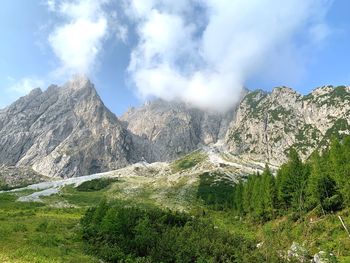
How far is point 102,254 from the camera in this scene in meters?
30.3

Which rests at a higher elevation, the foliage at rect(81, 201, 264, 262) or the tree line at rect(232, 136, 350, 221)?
the tree line at rect(232, 136, 350, 221)

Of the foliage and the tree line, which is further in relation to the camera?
the tree line

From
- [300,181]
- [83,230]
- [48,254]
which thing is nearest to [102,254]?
[48,254]

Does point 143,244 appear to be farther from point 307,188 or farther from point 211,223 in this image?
point 307,188

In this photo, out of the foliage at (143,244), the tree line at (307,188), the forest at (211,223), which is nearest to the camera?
the foliage at (143,244)

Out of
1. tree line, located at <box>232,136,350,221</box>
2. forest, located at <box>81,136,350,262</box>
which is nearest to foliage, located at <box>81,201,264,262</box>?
forest, located at <box>81,136,350,262</box>

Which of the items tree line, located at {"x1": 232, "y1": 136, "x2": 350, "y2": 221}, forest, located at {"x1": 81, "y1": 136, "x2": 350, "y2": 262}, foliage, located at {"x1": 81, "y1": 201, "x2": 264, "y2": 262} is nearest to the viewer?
foliage, located at {"x1": 81, "y1": 201, "x2": 264, "y2": 262}

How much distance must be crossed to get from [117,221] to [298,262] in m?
20.6

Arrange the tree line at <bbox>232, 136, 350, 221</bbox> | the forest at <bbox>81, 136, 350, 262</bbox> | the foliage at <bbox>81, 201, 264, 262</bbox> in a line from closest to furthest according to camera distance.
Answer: the foliage at <bbox>81, 201, 264, 262</bbox> → the forest at <bbox>81, 136, 350, 262</bbox> → the tree line at <bbox>232, 136, 350, 221</bbox>

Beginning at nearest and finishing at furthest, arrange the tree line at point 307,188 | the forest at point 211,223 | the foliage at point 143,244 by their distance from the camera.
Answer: the foliage at point 143,244 < the forest at point 211,223 < the tree line at point 307,188

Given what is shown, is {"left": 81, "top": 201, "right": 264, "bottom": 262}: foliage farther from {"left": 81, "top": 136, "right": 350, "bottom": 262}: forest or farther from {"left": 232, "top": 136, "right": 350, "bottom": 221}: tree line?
{"left": 232, "top": 136, "right": 350, "bottom": 221}: tree line

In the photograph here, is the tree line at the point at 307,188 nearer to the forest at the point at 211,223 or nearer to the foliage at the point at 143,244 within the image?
the forest at the point at 211,223

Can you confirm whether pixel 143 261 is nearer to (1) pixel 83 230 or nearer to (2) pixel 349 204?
(1) pixel 83 230

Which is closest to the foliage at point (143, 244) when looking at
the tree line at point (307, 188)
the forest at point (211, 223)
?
the forest at point (211, 223)
